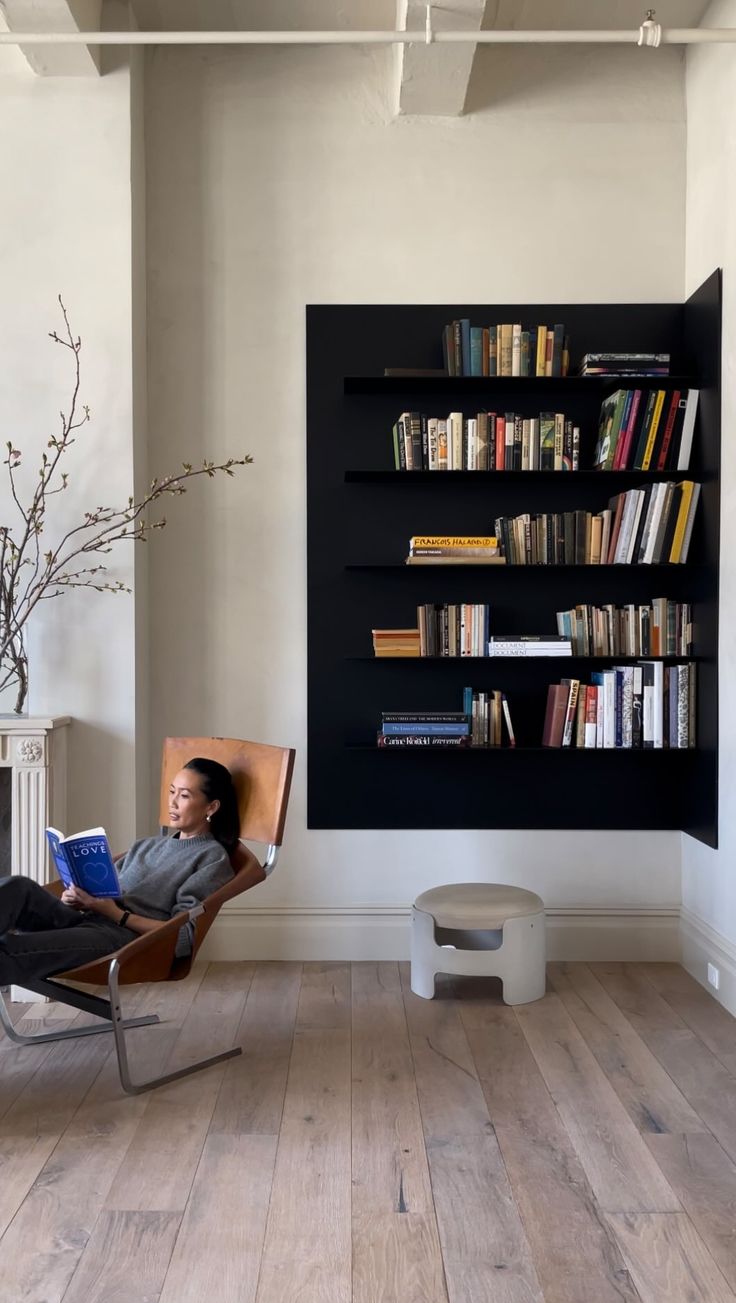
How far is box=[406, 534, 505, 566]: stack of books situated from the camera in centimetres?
401

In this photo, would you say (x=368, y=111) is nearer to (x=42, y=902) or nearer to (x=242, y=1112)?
(x=42, y=902)

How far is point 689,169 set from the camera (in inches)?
166

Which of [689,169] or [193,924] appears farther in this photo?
[689,169]

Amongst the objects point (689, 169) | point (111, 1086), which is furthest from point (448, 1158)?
point (689, 169)

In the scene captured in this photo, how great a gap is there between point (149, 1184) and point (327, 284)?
10.8 feet

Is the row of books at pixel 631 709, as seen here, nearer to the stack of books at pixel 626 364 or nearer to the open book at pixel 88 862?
the stack of books at pixel 626 364

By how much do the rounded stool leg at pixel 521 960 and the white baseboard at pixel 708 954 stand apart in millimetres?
642

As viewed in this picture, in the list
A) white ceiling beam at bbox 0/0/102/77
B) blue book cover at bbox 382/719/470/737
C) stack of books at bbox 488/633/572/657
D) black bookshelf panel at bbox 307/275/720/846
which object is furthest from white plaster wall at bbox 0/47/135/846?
stack of books at bbox 488/633/572/657

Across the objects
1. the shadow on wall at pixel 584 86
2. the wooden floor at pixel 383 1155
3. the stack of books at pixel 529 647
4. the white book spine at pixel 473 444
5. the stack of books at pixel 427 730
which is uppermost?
the shadow on wall at pixel 584 86

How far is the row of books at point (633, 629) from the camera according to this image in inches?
160

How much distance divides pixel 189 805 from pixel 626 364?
2.30 m

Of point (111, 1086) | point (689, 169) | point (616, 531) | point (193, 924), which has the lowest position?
point (111, 1086)

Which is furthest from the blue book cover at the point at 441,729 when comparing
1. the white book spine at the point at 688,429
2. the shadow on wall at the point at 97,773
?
the white book spine at the point at 688,429

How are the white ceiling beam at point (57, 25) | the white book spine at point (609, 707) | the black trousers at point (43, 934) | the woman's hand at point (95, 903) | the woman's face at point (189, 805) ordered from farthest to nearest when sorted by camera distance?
the white book spine at point (609, 707) < the white ceiling beam at point (57, 25) < the woman's face at point (189, 805) < the woman's hand at point (95, 903) < the black trousers at point (43, 934)
